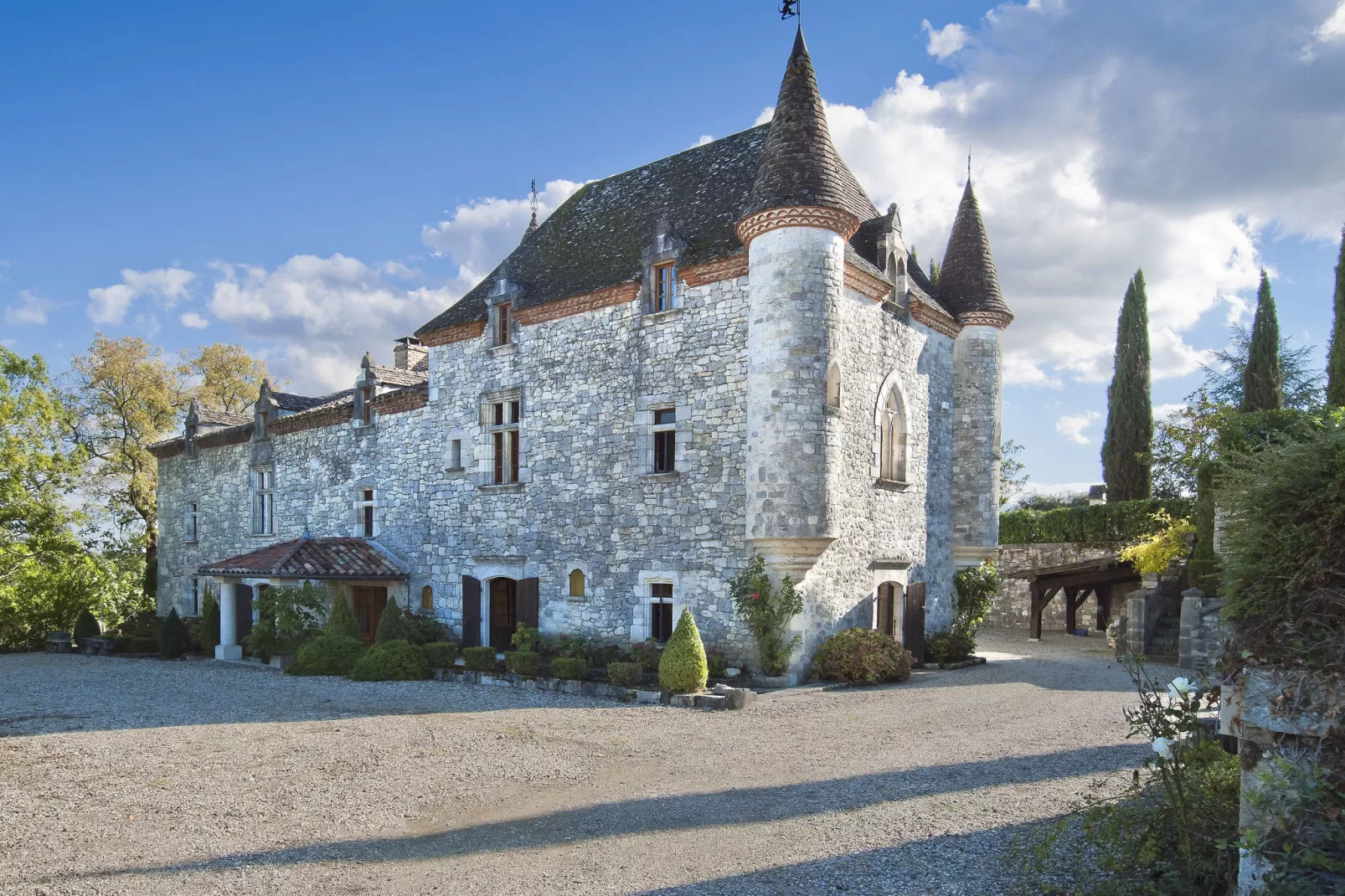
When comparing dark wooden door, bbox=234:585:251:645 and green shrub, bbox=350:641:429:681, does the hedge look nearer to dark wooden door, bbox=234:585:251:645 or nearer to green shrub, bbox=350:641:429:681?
green shrub, bbox=350:641:429:681

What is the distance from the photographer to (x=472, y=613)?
61.8 feet

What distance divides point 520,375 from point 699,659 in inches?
318

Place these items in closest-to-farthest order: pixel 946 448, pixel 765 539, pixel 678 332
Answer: pixel 765 539, pixel 678 332, pixel 946 448

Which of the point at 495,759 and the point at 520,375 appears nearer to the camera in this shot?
the point at 495,759

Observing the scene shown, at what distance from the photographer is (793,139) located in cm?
1467

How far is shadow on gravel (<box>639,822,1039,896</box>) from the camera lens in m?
5.66

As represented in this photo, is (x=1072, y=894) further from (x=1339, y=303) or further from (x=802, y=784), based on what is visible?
(x=1339, y=303)

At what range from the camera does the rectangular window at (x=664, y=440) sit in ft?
52.5

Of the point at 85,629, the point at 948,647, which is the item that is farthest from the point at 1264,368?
the point at 85,629

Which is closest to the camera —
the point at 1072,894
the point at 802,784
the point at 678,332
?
the point at 1072,894

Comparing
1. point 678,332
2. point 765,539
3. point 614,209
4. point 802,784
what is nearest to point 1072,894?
point 802,784

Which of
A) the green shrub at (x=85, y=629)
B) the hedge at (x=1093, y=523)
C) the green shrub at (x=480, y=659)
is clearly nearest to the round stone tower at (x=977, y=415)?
the hedge at (x=1093, y=523)

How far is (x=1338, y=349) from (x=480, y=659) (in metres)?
21.6

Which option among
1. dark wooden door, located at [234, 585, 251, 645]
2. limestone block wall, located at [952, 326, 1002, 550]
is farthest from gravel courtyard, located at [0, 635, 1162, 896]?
dark wooden door, located at [234, 585, 251, 645]
